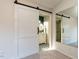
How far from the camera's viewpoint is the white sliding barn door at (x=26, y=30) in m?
3.58

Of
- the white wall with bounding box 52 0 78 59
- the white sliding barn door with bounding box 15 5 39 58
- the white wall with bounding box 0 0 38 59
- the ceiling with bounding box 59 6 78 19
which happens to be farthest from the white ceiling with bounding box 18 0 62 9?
the white wall with bounding box 0 0 38 59

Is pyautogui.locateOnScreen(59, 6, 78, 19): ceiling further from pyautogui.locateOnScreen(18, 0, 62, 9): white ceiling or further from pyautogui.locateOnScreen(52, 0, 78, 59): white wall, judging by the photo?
pyautogui.locateOnScreen(18, 0, 62, 9): white ceiling

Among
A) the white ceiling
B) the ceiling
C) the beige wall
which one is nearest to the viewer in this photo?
the beige wall

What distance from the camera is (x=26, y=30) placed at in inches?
153

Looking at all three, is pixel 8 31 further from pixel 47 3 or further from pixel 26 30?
pixel 47 3

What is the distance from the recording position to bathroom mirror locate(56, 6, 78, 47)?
3346mm

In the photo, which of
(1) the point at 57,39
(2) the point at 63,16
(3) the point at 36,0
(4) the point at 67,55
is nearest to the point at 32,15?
(3) the point at 36,0

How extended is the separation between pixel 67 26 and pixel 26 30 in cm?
157

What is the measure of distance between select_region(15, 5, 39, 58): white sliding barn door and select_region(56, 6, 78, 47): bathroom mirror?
1.08 m

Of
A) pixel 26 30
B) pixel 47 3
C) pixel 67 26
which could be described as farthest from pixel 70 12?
pixel 26 30

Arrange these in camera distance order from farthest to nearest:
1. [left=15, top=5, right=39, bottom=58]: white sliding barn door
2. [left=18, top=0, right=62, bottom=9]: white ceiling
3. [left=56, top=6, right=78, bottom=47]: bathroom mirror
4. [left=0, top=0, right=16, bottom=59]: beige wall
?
[left=18, top=0, right=62, bottom=9]: white ceiling → [left=15, top=5, right=39, bottom=58]: white sliding barn door → [left=56, top=6, right=78, bottom=47]: bathroom mirror → [left=0, top=0, right=16, bottom=59]: beige wall

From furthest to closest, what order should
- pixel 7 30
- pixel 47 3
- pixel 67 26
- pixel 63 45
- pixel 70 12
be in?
1. pixel 47 3
2. pixel 63 45
3. pixel 67 26
4. pixel 70 12
5. pixel 7 30

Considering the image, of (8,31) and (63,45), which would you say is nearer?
(8,31)

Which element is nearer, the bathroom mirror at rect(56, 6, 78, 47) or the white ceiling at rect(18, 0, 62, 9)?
the bathroom mirror at rect(56, 6, 78, 47)
